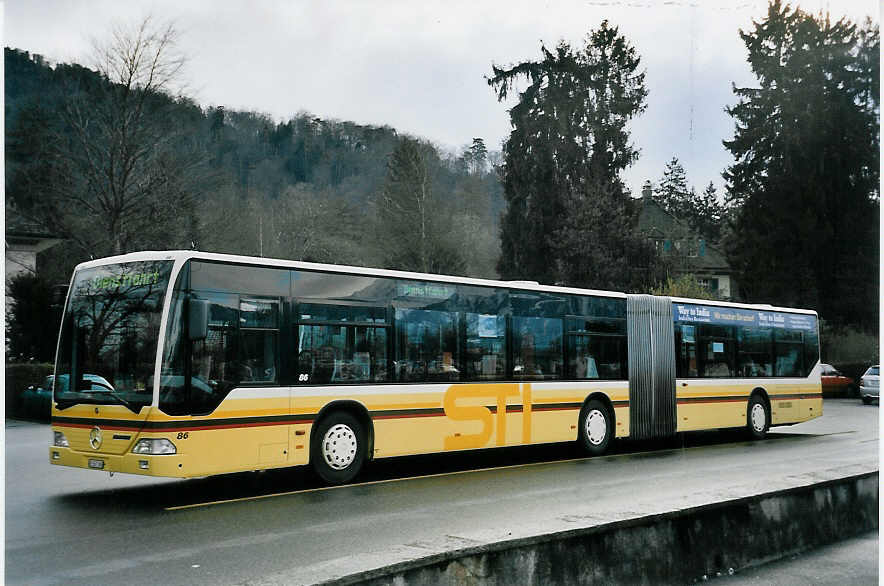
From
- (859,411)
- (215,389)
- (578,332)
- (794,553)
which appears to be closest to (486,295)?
(578,332)

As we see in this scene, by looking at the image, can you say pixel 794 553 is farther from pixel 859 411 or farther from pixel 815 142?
pixel 859 411

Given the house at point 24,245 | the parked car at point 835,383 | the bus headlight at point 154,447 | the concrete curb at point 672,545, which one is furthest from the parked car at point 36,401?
the parked car at point 835,383

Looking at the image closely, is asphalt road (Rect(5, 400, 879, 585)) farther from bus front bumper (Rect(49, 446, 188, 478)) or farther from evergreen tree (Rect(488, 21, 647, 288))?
evergreen tree (Rect(488, 21, 647, 288))

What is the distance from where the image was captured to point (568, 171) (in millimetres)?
43406

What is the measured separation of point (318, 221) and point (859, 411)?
68.9 ft

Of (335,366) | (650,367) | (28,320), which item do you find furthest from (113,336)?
(28,320)

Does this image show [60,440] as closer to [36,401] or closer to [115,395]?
[115,395]

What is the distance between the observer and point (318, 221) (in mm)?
39094

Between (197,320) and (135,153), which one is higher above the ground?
(135,153)

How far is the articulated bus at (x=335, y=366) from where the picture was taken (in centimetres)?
984

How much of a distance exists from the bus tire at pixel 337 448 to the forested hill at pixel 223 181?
7.03ft

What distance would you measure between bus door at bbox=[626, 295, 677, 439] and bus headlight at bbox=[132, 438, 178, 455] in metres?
8.68

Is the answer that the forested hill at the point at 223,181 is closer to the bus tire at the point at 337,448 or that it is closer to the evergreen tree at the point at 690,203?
the bus tire at the point at 337,448

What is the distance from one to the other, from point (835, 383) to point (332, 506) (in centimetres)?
2861
